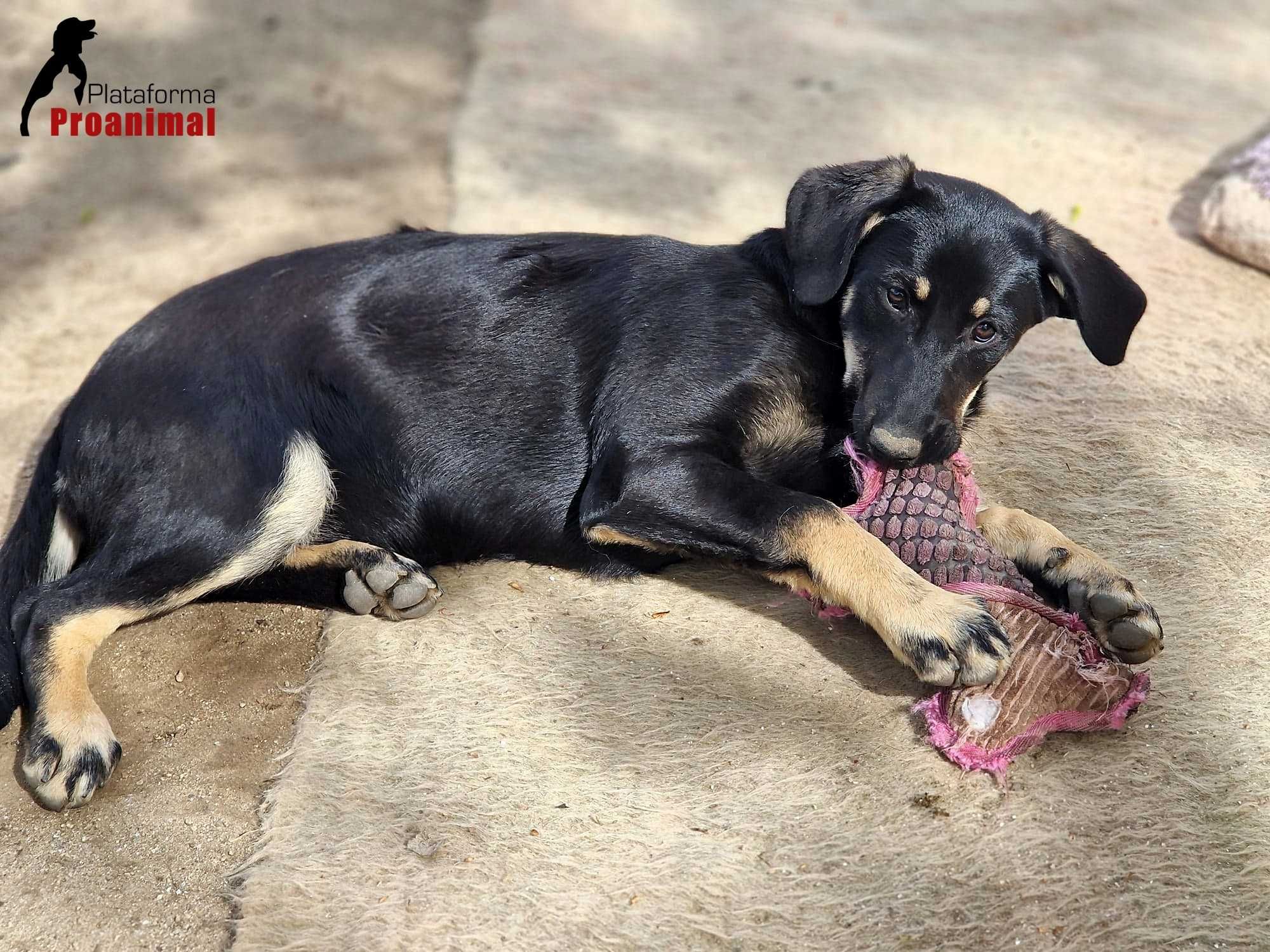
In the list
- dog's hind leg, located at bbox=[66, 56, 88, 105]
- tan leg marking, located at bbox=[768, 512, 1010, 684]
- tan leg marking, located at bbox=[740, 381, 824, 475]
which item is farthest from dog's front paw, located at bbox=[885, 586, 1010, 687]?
dog's hind leg, located at bbox=[66, 56, 88, 105]

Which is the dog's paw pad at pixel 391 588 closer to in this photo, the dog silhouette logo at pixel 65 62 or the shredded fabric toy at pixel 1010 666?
the shredded fabric toy at pixel 1010 666

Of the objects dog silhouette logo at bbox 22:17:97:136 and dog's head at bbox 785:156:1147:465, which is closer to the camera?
dog's head at bbox 785:156:1147:465

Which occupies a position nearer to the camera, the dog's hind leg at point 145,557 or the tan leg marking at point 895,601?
the tan leg marking at point 895,601

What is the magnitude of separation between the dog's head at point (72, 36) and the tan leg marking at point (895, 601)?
610 cm

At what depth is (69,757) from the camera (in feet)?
9.31

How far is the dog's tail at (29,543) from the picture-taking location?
318 cm

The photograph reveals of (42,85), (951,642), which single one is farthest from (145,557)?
(42,85)

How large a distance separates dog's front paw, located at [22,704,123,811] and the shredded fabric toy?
5.96ft

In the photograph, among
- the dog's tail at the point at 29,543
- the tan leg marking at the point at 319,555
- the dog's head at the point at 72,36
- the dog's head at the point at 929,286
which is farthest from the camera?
the dog's head at the point at 72,36

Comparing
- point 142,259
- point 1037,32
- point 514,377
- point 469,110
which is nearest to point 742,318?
point 514,377

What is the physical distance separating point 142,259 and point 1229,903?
4975mm

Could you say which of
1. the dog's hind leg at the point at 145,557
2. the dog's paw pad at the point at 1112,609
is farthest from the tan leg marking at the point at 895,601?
the dog's hind leg at the point at 145,557

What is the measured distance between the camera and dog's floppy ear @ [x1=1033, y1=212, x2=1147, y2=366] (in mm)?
2998

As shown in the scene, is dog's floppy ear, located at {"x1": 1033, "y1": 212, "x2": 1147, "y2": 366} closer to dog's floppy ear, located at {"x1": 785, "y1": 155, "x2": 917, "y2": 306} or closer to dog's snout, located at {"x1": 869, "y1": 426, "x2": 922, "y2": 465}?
dog's floppy ear, located at {"x1": 785, "y1": 155, "x2": 917, "y2": 306}
